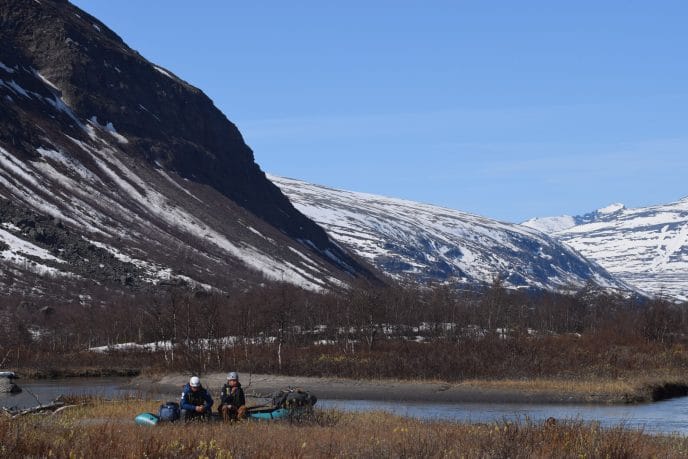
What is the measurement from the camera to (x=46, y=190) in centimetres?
19762

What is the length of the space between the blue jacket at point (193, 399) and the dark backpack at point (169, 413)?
0.27m

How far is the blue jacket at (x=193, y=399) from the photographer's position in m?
33.6

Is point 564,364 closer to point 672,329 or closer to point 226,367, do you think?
point 226,367

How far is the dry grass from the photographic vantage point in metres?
21.3

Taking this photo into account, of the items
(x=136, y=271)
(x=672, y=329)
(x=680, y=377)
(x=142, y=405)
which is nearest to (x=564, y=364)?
(x=680, y=377)

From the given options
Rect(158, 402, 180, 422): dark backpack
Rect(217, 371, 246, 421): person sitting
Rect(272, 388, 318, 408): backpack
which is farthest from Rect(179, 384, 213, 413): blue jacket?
Rect(272, 388, 318, 408): backpack

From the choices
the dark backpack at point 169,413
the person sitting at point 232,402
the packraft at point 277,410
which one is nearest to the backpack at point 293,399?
the packraft at point 277,410

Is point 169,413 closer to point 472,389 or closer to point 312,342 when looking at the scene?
point 472,389

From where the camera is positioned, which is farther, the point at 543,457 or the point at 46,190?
the point at 46,190

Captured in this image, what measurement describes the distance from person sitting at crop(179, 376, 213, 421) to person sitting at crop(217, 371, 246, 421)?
24.8 inches

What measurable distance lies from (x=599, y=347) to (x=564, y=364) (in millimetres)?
22408

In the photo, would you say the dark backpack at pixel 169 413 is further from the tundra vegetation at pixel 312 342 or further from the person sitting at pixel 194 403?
the tundra vegetation at pixel 312 342

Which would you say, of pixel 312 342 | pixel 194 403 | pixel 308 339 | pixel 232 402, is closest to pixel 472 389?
pixel 232 402

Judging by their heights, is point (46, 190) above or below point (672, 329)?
above
